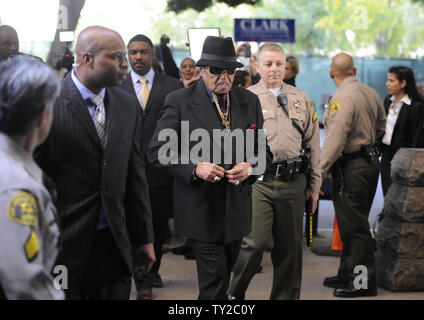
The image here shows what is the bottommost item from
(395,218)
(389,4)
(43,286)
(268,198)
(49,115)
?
(395,218)

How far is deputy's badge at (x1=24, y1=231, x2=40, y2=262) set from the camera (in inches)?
80.7

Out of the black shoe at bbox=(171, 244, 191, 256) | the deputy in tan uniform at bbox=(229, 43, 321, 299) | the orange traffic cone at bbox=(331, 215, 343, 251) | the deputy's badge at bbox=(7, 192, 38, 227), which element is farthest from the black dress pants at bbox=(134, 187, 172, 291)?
the deputy's badge at bbox=(7, 192, 38, 227)

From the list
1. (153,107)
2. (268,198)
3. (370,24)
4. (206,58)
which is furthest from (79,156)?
(370,24)

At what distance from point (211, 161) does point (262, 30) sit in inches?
317

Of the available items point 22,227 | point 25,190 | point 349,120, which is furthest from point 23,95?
point 349,120

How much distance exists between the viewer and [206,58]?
205 inches

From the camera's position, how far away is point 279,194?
5.93 m

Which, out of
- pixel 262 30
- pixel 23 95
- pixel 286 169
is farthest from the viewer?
pixel 262 30

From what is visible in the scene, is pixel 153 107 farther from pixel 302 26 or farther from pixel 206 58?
pixel 302 26

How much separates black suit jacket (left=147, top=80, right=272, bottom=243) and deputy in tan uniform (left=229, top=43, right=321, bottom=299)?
665mm

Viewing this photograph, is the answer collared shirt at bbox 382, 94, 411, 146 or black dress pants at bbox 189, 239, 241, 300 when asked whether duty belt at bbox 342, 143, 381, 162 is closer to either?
collared shirt at bbox 382, 94, 411, 146

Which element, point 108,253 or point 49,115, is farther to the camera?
point 108,253

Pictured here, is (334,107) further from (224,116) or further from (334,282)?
(224,116)

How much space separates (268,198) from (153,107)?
5.36ft
